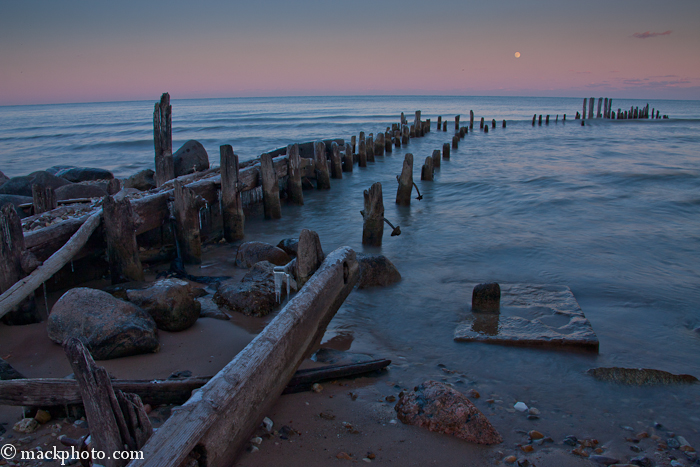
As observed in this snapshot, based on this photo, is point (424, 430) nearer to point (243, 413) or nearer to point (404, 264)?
point (243, 413)

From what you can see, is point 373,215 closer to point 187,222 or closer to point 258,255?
point 258,255

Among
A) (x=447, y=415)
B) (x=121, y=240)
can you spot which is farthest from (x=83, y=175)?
(x=447, y=415)

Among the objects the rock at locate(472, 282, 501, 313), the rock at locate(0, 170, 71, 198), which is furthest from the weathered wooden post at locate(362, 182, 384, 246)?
the rock at locate(0, 170, 71, 198)

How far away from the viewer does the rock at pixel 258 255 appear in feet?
21.0

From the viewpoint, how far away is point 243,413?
2459 mm

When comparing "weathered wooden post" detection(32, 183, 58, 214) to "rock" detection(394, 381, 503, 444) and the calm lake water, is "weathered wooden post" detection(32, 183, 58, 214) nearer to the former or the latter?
the calm lake water

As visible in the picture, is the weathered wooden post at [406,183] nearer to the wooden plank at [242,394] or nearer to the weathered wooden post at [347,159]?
the weathered wooden post at [347,159]

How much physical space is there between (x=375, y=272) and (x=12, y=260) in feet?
13.6

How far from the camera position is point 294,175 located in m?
10.7

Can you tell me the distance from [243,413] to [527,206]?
10.8 metres

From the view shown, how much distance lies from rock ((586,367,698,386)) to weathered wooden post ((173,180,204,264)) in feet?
18.0

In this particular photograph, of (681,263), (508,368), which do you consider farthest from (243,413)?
(681,263)

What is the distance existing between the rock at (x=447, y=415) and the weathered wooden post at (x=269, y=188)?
22.2 feet

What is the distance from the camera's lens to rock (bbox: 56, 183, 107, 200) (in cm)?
918
